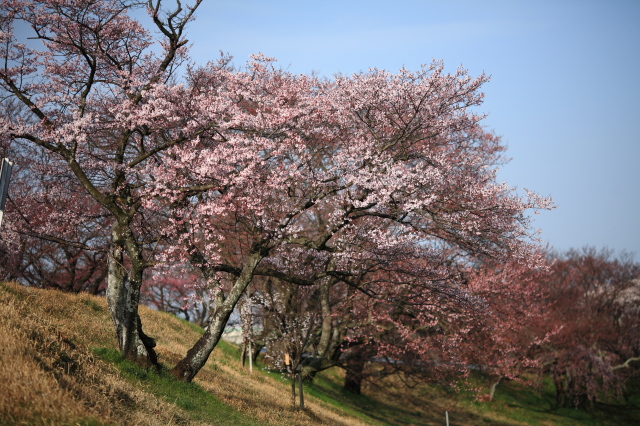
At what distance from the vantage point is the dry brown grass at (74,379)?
7.53 meters

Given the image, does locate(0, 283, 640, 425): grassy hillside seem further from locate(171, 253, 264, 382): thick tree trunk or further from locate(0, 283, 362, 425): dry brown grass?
locate(171, 253, 264, 382): thick tree trunk

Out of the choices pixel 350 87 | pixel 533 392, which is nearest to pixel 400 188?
pixel 350 87

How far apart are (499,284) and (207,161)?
2129 cm

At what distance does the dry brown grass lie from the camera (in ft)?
24.7

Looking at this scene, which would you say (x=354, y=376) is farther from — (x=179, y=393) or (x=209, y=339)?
(x=179, y=393)

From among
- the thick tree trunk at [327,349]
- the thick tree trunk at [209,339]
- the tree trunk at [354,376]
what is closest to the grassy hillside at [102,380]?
the thick tree trunk at [209,339]

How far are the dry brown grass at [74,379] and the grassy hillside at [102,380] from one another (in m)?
0.01

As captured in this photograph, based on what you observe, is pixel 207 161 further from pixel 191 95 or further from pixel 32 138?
pixel 32 138

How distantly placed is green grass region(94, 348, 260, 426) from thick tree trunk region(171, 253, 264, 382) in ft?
1.14

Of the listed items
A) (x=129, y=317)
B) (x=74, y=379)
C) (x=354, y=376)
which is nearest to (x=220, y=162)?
(x=129, y=317)

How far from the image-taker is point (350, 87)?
709 inches

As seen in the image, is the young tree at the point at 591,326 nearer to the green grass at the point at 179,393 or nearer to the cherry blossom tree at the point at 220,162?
the cherry blossom tree at the point at 220,162

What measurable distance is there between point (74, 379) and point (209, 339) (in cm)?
545

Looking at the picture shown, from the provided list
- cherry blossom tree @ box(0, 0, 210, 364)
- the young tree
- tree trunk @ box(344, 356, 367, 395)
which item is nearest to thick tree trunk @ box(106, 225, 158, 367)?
cherry blossom tree @ box(0, 0, 210, 364)
